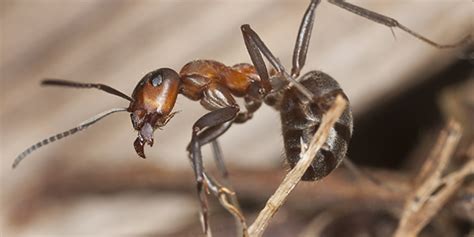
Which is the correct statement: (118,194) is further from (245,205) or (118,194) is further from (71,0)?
(71,0)

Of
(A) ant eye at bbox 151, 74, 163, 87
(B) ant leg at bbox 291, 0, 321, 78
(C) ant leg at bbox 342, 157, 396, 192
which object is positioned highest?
(A) ant eye at bbox 151, 74, 163, 87

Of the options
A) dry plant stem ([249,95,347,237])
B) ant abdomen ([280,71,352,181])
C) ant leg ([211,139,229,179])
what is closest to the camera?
dry plant stem ([249,95,347,237])

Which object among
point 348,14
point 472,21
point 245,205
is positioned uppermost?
point 348,14

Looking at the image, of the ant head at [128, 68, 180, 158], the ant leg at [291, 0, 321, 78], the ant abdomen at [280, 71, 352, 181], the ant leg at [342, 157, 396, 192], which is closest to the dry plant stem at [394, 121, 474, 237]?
the ant leg at [342, 157, 396, 192]

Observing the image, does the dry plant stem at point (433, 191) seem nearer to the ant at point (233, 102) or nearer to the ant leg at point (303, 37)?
the ant at point (233, 102)

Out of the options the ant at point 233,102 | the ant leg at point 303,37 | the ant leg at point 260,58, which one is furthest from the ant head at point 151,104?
the ant leg at point 303,37

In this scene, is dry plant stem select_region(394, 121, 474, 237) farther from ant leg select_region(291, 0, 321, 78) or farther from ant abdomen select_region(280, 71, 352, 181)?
ant leg select_region(291, 0, 321, 78)

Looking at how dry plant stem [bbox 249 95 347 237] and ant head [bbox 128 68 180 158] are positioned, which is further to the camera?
ant head [bbox 128 68 180 158]

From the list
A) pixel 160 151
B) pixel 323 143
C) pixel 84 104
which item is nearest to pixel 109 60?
pixel 84 104
